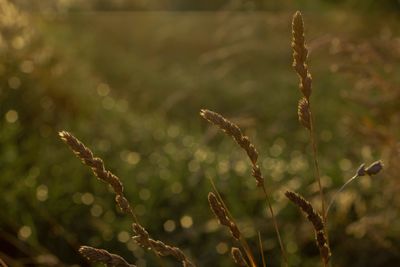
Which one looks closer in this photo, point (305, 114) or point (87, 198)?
point (305, 114)

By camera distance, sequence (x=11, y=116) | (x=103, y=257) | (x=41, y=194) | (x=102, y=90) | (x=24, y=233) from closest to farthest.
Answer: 1. (x=103, y=257)
2. (x=24, y=233)
3. (x=41, y=194)
4. (x=11, y=116)
5. (x=102, y=90)

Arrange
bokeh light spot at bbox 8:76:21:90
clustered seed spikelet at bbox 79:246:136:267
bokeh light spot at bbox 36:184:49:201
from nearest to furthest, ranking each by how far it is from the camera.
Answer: clustered seed spikelet at bbox 79:246:136:267, bokeh light spot at bbox 36:184:49:201, bokeh light spot at bbox 8:76:21:90

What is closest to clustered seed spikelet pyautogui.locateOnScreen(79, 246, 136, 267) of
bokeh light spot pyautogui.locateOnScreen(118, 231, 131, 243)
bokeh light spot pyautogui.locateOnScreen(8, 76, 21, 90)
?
bokeh light spot pyautogui.locateOnScreen(118, 231, 131, 243)

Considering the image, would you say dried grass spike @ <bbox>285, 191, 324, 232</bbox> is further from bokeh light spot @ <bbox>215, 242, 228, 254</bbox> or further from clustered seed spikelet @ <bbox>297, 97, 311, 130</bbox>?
bokeh light spot @ <bbox>215, 242, 228, 254</bbox>

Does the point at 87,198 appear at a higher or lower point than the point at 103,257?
lower

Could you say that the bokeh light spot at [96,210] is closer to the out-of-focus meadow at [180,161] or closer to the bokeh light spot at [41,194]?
the out-of-focus meadow at [180,161]

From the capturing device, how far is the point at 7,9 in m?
3.46

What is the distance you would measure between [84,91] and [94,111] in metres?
0.13

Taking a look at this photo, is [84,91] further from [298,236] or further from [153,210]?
[298,236]

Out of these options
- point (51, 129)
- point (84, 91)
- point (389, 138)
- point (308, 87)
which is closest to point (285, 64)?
point (84, 91)

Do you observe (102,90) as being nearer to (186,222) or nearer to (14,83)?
(14,83)

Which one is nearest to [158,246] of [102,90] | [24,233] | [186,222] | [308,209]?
[308,209]

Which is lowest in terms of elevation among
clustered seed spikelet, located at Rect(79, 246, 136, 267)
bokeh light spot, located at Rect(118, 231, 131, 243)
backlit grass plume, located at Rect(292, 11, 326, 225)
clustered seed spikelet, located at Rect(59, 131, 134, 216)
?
bokeh light spot, located at Rect(118, 231, 131, 243)

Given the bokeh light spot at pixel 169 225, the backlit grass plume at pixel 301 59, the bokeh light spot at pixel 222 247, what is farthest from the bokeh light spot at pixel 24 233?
the backlit grass plume at pixel 301 59
